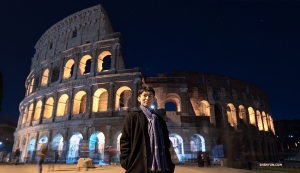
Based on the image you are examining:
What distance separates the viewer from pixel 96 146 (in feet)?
71.7

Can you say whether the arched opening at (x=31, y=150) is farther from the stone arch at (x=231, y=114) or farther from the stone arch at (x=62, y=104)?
the stone arch at (x=231, y=114)

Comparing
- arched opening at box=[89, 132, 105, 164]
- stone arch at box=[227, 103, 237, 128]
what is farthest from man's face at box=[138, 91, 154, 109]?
stone arch at box=[227, 103, 237, 128]

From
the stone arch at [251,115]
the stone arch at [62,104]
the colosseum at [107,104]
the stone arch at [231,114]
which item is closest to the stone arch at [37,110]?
the colosseum at [107,104]

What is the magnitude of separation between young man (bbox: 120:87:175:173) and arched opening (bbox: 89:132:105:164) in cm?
1748

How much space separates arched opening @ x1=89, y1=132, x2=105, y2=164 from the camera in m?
18.8

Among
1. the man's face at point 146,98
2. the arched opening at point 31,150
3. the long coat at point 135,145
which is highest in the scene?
the man's face at point 146,98

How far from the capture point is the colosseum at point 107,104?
2023cm

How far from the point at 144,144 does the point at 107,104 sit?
63.4ft

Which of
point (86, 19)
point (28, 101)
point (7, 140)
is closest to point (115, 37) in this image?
point (86, 19)

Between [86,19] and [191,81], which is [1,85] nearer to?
[86,19]

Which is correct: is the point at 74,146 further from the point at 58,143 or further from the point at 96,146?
the point at 96,146

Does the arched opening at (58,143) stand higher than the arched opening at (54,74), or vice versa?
the arched opening at (54,74)

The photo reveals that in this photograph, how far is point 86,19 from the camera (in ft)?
86.3

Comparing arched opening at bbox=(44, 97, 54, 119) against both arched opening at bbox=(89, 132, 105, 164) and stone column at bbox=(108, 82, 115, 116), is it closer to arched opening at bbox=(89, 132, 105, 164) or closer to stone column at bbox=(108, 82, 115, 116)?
arched opening at bbox=(89, 132, 105, 164)
